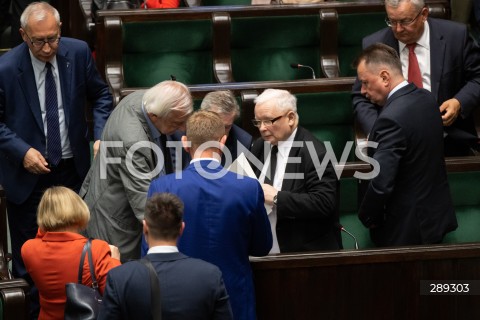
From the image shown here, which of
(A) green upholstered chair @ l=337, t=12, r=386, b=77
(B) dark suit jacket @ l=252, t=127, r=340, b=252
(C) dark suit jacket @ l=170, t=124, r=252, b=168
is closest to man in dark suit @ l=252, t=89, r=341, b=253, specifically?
(B) dark suit jacket @ l=252, t=127, r=340, b=252

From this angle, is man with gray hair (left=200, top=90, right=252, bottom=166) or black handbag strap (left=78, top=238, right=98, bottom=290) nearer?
black handbag strap (left=78, top=238, right=98, bottom=290)

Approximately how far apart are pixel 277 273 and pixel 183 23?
1.69m

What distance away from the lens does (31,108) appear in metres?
3.20

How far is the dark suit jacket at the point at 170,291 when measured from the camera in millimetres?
2045

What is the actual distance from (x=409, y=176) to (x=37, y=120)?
115cm

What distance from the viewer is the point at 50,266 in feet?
7.89

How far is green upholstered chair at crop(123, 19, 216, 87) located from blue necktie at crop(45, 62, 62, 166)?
28.5 inches

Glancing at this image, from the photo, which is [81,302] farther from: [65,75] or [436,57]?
[436,57]

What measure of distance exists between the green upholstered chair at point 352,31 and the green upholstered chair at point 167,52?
19.6 inches

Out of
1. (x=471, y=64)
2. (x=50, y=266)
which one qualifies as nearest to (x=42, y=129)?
(x=50, y=266)

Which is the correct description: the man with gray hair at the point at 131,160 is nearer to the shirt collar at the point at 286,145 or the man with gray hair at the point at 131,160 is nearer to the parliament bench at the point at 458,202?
the shirt collar at the point at 286,145

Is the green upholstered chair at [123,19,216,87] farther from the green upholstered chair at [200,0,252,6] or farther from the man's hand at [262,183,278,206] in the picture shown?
the man's hand at [262,183,278,206]

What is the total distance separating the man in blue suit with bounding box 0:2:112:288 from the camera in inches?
125

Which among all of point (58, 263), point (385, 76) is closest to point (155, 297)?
point (58, 263)
